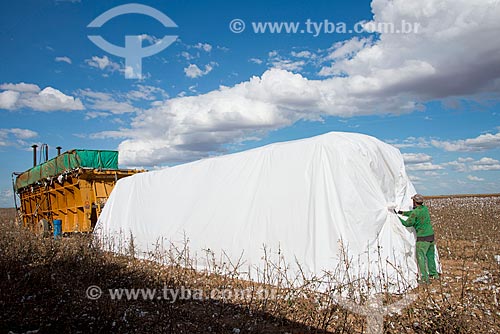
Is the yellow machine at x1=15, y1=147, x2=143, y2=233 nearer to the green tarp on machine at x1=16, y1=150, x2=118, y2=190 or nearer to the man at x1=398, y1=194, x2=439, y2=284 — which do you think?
the green tarp on machine at x1=16, y1=150, x2=118, y2=190

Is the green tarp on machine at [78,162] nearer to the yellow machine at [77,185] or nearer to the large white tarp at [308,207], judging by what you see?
the yellow machine at [77,185]

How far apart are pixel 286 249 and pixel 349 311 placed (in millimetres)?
2048

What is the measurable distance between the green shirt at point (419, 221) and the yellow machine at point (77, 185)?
11.0 meters

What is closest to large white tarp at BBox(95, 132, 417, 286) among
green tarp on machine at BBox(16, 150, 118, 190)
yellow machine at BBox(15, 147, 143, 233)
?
yellow machine at BBox(15, 147, 143, 233)

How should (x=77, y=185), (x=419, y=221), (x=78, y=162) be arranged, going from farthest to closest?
(x=77, y=185)
(x=78, y=162)
(x=419, y=221)

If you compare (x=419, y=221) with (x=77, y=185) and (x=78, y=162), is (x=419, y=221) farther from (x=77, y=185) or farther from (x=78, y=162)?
(x=77, y=185)

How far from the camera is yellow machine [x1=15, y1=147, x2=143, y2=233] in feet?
44.5

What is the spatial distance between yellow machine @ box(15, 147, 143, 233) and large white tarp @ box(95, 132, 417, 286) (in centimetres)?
498

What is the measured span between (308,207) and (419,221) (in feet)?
7.24

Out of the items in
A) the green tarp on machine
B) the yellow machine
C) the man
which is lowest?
the man

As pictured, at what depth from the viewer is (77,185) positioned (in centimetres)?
1376

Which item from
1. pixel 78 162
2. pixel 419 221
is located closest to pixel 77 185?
pixel 78 162

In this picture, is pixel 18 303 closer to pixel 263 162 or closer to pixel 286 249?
pixel 286 249

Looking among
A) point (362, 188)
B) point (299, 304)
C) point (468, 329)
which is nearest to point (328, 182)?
point (362, 188)
